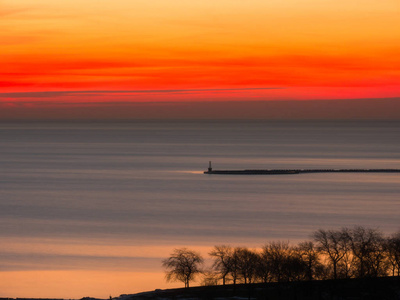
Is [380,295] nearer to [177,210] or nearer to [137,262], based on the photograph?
[137,262]

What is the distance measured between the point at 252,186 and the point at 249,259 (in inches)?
3950

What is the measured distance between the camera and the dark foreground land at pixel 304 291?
48.7 m

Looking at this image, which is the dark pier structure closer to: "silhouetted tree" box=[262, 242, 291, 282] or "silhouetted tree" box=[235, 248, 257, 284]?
"silhouetted tree" box=[262, 242, 291, 282]

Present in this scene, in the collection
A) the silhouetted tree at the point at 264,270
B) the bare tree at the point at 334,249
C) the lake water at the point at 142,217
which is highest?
the lake water at the point at 142,217

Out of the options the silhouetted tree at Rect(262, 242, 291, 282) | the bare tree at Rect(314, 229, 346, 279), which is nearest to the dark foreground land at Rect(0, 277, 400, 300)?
the silhouetted tree at Rect(262, 242, 291, 282)

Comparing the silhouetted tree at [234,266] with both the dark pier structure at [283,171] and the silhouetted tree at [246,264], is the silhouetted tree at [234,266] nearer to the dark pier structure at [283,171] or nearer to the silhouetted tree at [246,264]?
the silhouetted tree at [246,264]

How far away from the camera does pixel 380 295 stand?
4847 centimetres

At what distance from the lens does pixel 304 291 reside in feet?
164

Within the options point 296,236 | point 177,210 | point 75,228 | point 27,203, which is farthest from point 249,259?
point 27,203

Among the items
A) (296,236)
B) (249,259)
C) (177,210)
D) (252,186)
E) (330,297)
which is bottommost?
(330,297)

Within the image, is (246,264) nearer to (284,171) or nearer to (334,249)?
(334,249)

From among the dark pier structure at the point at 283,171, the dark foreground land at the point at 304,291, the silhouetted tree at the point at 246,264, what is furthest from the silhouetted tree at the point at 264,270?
the dark pier structure at the point at 283,171

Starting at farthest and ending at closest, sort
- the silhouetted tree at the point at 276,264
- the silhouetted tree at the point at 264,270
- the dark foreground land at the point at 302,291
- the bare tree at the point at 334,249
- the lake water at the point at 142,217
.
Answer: the lake water at the point at 142,217, the bare tree at the point at 334,249, the silhouetted tree at the point at 264,270, the silhouetted tree at the point at 276,264, the dark foreground land at the point at 302,291

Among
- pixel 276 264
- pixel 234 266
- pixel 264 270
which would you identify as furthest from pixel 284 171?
pixel 276 264
